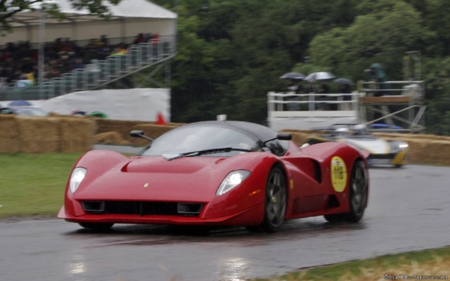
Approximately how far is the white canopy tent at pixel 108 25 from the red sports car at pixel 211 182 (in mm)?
25599

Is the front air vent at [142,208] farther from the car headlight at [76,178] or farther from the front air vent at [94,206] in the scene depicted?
the car headlight at [76,178]

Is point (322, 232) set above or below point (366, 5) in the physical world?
below

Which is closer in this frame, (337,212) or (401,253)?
(401,253)

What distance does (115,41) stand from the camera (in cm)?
3550

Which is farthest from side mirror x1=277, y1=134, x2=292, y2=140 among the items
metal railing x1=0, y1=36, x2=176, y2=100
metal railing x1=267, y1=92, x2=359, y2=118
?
metal railing x1=267, y1=92, x2=359, y2=118

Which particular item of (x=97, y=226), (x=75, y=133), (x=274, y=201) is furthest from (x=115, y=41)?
(x=274, y=201)

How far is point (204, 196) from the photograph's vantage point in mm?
7023

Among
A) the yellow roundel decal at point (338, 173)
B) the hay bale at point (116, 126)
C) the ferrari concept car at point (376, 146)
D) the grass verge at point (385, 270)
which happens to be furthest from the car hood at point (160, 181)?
the hay bale at point (116, 126)

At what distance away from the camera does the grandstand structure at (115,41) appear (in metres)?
31.4

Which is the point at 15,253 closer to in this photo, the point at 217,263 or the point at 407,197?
the point at 217,263

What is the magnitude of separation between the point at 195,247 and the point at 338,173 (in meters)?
2.99

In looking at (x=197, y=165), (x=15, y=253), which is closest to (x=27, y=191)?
(x=197, y=165)

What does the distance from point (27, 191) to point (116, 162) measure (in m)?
4.57

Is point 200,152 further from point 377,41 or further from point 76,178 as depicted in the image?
point 377,41
